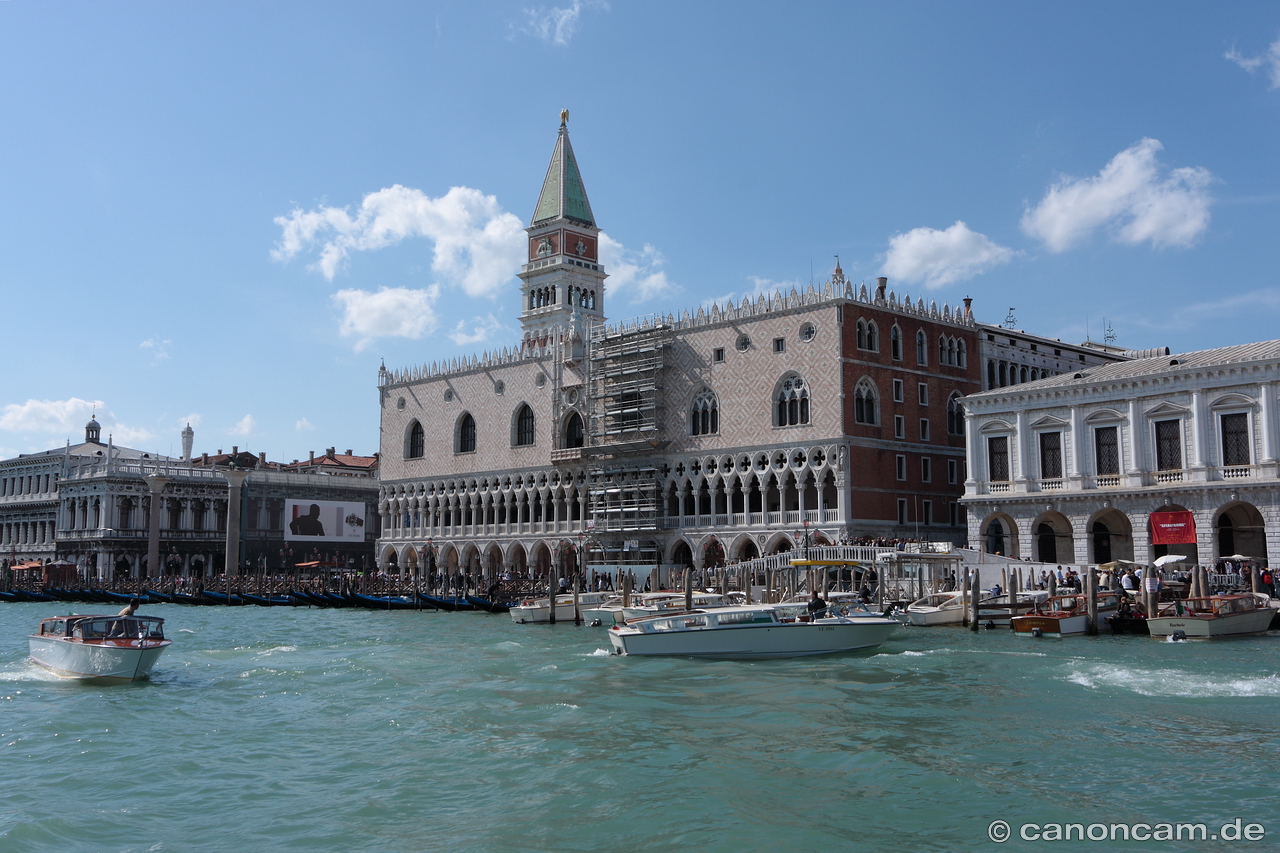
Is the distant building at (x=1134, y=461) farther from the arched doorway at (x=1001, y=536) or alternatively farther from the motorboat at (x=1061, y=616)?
the motorboat at (x=1061, y=616)

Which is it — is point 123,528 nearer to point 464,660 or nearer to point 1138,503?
point 464,660

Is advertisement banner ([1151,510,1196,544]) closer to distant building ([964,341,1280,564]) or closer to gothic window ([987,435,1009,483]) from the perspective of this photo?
distant building ([964,341,1280,564])

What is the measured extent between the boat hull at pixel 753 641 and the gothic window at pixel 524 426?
29.7m

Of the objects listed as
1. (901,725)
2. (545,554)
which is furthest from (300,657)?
(545,554)

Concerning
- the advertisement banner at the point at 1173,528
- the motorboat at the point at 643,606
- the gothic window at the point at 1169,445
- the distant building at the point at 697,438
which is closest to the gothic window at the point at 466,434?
the distant building at the point at 697,438

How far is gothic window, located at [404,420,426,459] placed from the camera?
59312mm

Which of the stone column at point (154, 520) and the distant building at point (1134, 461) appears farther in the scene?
the stone column at point (154, 520)

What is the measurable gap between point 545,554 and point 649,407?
9.68 meters

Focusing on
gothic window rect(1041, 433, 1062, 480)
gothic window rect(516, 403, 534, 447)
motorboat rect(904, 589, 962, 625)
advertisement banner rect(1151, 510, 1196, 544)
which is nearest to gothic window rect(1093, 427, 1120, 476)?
gothic window rect(1041, 433, 1062, 480)

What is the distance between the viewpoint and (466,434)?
186 feet

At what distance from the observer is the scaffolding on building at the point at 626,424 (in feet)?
151

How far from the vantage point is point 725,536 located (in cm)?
4316

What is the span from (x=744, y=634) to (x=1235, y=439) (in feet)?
55.6

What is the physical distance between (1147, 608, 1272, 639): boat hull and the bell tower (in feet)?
149
